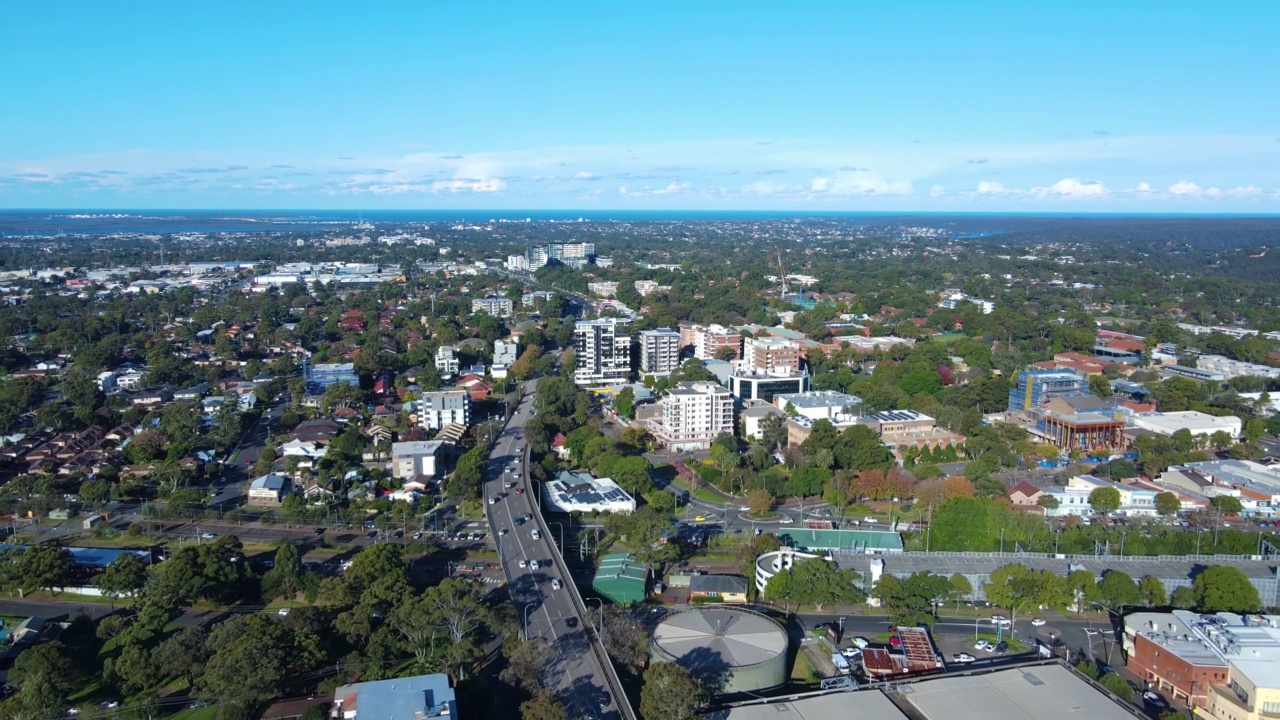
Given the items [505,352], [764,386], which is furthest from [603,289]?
[764,386]

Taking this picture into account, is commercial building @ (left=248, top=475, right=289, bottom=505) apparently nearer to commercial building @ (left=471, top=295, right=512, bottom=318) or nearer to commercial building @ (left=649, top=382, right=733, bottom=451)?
commercial building @ (left=649, top=382, right=733, bottom=451)

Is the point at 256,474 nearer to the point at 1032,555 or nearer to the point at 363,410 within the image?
the point at 363,410

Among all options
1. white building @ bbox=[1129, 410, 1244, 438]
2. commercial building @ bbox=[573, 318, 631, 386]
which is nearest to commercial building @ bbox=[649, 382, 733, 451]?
commercial building @ bbox=[573, 318, 631, 386]

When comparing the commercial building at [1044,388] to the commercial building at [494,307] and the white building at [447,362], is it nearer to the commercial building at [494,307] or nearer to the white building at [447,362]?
the white building at [447,362]

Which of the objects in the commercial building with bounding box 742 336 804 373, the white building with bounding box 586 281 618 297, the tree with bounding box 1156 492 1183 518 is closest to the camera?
the tree with bounding box 1156 492 1183 518

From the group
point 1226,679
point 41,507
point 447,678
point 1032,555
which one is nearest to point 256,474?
point 41,507

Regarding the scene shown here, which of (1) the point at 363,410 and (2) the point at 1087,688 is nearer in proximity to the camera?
(2) the point at 1087,688
